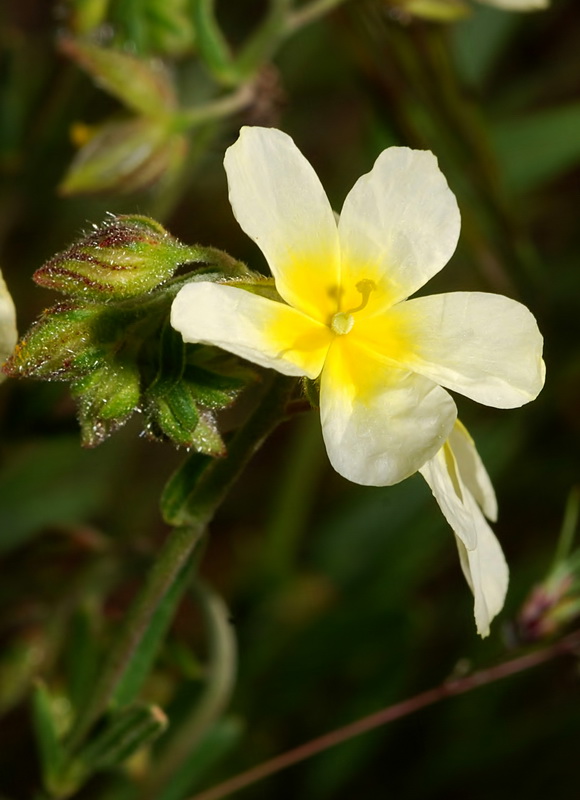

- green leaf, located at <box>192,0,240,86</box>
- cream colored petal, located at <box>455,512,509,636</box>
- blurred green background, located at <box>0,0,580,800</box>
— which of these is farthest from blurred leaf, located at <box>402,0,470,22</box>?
cream colored petal, located at <box>455,512,509,636</box>

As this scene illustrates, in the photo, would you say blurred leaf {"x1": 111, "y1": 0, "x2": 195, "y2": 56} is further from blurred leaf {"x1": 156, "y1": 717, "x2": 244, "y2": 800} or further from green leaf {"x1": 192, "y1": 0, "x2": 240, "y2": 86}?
blurred leaf {"x1": 156, "y1": 717, "x2": 244, "y2": 800}

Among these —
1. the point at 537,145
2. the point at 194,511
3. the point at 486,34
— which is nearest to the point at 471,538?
the point at 194,511

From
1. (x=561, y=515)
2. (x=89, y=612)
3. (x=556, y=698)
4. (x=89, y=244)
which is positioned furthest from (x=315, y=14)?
(x=556, y=698)

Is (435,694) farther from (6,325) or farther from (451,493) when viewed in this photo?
(6,325)

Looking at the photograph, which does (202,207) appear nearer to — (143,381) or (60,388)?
(60,388)

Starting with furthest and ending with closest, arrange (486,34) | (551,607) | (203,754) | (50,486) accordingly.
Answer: (486,34) < (50,486) < (203,754) < (551,607)

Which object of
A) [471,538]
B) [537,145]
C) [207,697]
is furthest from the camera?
[537,145]
